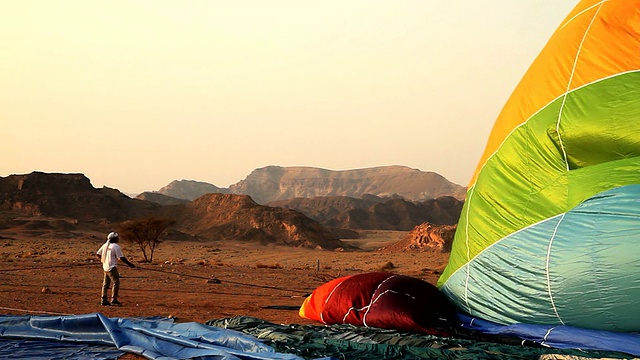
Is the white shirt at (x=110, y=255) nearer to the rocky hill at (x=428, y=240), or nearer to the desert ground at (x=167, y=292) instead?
the desert ground at (x=167, y=292)

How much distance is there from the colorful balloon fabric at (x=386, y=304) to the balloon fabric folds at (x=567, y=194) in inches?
15.1

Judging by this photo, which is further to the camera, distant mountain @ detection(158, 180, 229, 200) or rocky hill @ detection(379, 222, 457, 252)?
distant mountain @ detection(158, 180, 229, 200)

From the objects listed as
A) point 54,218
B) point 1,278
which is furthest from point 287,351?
point 54,218

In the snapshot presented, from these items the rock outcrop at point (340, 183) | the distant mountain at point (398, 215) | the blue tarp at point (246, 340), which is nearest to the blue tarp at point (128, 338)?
the blue tarp at point (246, 340)

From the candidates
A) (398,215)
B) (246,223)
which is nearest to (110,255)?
(246,223)

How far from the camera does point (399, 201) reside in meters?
77.5

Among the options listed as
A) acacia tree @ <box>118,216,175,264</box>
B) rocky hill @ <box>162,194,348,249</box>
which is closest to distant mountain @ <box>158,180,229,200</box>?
rocky hill @ <box>162,194,348,249</box>

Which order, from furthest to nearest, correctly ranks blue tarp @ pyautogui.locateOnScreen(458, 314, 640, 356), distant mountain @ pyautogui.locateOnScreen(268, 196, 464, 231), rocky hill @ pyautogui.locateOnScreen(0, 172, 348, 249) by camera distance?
1. distant mountain @ pyautogui.locateOnScreen(268, 196, 464, 231)
2. rocky hill @ pyautogui.locateOnScreen(0, 172, 348, 249)
3. blue tarp @ pyautogui.locateOnScreen(458, 314, 640, 356)

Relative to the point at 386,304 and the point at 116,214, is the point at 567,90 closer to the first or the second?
the point at 386,304

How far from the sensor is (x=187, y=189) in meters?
161

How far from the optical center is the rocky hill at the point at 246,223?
4722 cm

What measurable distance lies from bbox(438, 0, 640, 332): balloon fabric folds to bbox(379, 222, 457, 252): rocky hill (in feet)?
96.0

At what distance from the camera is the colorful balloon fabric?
7.50 metres

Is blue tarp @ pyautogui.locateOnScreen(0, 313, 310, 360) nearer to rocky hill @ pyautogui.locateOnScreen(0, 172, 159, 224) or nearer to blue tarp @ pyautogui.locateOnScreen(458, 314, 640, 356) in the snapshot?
blue tarp @ pyautogui.locateOnScreen(458, 314, 640, 356)
